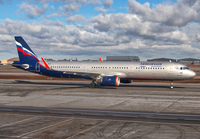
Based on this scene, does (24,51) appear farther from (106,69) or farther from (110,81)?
(110,81)

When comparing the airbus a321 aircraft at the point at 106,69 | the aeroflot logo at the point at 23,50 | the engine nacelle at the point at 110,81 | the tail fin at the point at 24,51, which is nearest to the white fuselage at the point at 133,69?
the airbus a321 aircraft at the point at 106,69

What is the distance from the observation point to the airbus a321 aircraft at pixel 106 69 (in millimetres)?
34375

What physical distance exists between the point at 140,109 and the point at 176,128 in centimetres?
618

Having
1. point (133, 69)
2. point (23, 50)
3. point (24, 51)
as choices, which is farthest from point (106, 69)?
point (23, 50)

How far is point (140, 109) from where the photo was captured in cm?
1945

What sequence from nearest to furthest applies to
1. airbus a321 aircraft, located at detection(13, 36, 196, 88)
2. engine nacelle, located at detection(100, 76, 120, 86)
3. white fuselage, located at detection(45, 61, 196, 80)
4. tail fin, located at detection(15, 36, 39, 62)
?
1. engine nacelle, located at detection(100, 76, 120, 86)
2. airbus a321 aircraft, located at detection(13, 36, 196, 88)
3. white fuselage, located at detection(45, 61, 196, 80)
4. tail fin, located at detection(15, 36, 39, 62)

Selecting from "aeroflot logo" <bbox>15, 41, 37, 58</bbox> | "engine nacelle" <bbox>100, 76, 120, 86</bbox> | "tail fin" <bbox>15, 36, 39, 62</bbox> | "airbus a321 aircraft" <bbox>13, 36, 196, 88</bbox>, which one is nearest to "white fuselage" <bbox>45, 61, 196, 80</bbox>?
"airbus a321 aircraft" <bbox>13, 36, 196, 88</bbox>

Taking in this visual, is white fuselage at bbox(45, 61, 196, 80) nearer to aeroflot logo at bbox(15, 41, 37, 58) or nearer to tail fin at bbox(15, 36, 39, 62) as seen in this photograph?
tail fin at bbox(15, 36, 39, 62)

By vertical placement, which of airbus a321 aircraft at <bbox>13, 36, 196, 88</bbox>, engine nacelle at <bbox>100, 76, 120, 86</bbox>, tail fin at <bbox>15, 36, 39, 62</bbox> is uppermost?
tail fin at <bbox>15, 36, 39, 62</bbox>

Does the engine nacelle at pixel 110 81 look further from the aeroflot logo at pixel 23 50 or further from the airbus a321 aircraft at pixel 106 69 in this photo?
the aeroflot logo at pixel 23 50

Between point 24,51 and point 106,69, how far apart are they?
1668 centimetres

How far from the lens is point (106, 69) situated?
124ft

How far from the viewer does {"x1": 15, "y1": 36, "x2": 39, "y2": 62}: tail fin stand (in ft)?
139

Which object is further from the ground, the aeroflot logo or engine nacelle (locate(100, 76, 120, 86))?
the aeroflot logo
